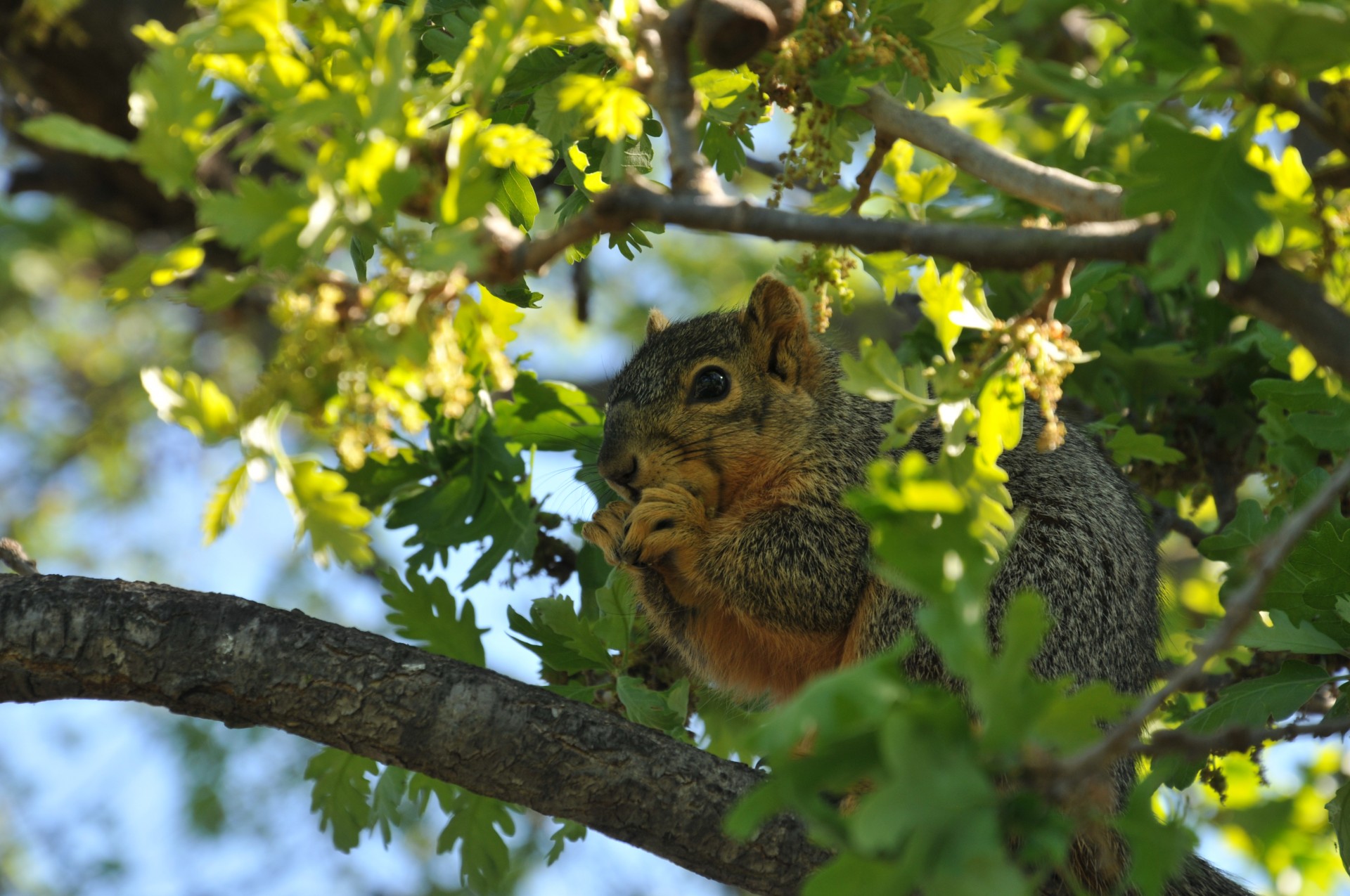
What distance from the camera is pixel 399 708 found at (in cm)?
286

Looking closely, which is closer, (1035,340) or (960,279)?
(1035,340)

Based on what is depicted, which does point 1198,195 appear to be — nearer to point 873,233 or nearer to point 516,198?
point 873,233

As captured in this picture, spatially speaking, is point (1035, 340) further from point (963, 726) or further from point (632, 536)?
point (632, 536)

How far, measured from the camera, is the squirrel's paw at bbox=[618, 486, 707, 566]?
3361 millimetres

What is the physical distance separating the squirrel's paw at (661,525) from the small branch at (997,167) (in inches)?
48.5

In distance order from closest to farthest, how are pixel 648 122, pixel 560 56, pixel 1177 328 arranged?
1. pixel 560 56
2. pixel 648 122
3. pixel 1177 328

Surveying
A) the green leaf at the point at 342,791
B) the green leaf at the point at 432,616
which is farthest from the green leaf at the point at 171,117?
the green leaf at the point at 342,791

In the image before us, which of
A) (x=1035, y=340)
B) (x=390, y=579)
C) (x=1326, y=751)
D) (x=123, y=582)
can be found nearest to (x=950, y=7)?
(x=1035, y=340)

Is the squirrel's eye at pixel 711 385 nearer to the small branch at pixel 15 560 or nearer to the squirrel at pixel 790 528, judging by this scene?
the squirrel at pixel 790 528

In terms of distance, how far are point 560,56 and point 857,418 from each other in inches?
64.8

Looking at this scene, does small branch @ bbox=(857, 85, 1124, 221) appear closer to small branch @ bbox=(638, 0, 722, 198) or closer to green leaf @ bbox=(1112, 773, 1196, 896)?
small branch @ bbox=(638, 0, 722, 198)

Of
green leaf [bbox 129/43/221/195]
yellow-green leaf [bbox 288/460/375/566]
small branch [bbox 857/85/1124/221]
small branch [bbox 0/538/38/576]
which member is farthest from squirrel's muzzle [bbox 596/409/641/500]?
green leaf [bbox 129/43/221/195]

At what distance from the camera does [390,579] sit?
3.33m

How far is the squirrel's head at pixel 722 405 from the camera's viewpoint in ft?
11.7
